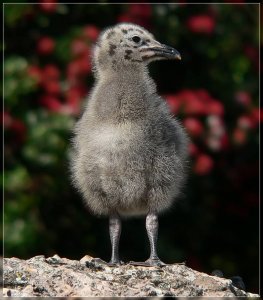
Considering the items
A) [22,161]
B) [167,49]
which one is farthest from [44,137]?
[167,49]

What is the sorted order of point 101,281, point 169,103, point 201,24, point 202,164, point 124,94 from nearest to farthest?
point 101,281 < point 124,94 < point 169,103 < point 202,164 < point 201,24

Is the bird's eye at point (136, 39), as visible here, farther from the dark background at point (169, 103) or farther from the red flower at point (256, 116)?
the red flower at point (256, 116)

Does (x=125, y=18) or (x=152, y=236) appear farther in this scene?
(x=125, y=18)

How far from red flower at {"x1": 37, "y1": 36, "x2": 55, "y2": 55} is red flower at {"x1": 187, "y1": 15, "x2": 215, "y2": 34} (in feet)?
4.62

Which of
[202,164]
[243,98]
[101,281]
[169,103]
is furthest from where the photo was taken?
[243,98]

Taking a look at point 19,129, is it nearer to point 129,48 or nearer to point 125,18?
point 125,18

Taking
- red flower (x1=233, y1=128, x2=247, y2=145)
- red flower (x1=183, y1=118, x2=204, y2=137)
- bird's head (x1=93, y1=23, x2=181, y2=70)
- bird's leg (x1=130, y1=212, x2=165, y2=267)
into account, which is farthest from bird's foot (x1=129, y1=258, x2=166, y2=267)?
red flower (x1=233, y1=128, x2=247, y2=145)

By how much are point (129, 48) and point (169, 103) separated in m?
3.25

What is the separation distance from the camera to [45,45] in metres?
9.55

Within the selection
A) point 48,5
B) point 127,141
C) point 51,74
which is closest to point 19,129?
point 51,74

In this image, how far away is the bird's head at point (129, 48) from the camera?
603 centimetres

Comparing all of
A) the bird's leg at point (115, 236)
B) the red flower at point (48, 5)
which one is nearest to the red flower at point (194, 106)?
the red flower at point (48, 5)

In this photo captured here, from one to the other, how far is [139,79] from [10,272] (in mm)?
1581

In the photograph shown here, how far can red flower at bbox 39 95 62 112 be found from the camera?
928 cm
